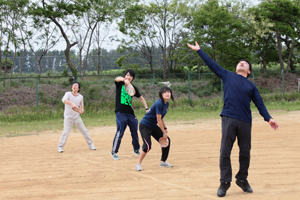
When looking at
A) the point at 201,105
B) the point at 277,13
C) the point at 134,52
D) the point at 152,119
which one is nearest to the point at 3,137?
the point at 152,119

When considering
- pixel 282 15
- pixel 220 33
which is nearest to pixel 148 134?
pixel 220 33

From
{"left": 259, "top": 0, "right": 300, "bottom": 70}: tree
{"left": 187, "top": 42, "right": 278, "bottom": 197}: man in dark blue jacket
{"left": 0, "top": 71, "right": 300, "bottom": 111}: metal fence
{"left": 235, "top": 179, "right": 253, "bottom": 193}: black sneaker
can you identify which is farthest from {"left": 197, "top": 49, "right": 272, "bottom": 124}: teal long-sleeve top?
{"left": 259, "top": 0, "right": 300, "bottom": 70}: tree

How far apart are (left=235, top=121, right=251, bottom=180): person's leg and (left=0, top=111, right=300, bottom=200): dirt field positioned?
0.32 meters

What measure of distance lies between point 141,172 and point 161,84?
18.7 meters

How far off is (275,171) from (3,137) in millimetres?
9185

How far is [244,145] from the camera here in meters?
4.44

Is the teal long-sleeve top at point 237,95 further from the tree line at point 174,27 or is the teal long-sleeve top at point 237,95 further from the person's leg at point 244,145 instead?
the tree line at point 174,27

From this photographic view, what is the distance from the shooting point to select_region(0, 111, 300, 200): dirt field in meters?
4.55

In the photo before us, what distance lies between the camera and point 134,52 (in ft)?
102

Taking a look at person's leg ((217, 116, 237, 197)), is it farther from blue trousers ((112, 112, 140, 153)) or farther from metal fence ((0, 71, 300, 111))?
metal fence ((0, 71, 300, 111))

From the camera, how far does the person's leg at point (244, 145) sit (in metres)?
4.39

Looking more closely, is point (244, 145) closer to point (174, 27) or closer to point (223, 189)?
point (223, 189)

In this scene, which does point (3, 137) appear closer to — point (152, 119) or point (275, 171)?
point (152, 119)

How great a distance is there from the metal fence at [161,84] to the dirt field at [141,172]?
1209 centimetres
